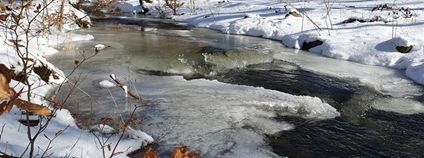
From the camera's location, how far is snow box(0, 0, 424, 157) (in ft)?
9.48

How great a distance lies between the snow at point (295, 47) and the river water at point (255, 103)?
0.06 m

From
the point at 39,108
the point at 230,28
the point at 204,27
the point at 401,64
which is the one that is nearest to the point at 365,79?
the point at 401,64

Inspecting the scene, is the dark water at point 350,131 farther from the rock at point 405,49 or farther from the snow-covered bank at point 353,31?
the rock at point 405,49

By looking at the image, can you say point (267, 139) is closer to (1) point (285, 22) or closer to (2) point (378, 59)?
(2) point (378, 59)

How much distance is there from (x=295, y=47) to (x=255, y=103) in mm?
5275

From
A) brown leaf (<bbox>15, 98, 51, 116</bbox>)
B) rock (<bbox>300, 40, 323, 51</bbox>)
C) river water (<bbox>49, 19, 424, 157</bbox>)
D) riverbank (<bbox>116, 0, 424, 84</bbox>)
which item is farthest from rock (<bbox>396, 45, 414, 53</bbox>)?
brown leaf (<bbox>15, 98, 51, 116</bbox>)

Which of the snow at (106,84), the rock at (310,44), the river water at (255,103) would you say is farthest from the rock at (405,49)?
the snow at (106,84)

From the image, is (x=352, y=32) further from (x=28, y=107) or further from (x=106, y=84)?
(x=28, y=107)

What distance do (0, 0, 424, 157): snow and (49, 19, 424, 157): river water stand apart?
58 millimetres

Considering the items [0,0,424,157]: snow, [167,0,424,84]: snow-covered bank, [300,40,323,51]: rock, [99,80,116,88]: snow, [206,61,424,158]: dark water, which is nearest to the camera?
[0,0,424,157]: snow

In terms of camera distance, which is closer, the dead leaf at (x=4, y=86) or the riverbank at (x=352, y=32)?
the dead leaf at (x=4, y=86)

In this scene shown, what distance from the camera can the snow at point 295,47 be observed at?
9.48 ft

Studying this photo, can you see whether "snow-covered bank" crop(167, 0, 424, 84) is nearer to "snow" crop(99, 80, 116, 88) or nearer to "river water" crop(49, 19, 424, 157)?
"river water" crop(49, 19, 424, 157)

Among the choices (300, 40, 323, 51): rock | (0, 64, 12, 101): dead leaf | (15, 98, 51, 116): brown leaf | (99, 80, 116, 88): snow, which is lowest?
(99, 80, 116, 88): snow
